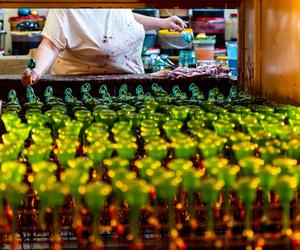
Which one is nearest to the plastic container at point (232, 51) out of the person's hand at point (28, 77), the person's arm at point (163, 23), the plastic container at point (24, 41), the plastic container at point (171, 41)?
the plastic container at point (171, 41)

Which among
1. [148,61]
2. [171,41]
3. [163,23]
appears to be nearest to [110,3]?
[163,23]

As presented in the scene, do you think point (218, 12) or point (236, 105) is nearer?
point (236, 105)

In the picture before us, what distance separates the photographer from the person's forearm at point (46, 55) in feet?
13.9

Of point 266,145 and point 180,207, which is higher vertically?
point 266,145

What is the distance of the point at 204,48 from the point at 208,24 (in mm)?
792

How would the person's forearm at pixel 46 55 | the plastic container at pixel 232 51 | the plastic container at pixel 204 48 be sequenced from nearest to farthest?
the person's forearm at pixel 46 55
the plastic container at pixel 232 51
the plastic container at pixel 204 48

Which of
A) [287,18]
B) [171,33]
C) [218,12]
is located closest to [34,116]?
[287,18]

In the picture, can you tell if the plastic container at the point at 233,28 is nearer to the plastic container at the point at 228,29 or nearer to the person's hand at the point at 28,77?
the plastic container at the point at 228,29

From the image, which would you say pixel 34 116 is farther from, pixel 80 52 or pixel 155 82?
pixel 80 52

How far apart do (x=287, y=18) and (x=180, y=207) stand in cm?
145

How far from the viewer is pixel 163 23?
494 centimetres

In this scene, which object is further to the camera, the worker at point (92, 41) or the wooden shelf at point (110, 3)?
the worker at point (92, 41)

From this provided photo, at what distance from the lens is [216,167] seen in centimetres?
170

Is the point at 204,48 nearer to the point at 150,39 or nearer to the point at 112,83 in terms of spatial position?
the point at 150,39
